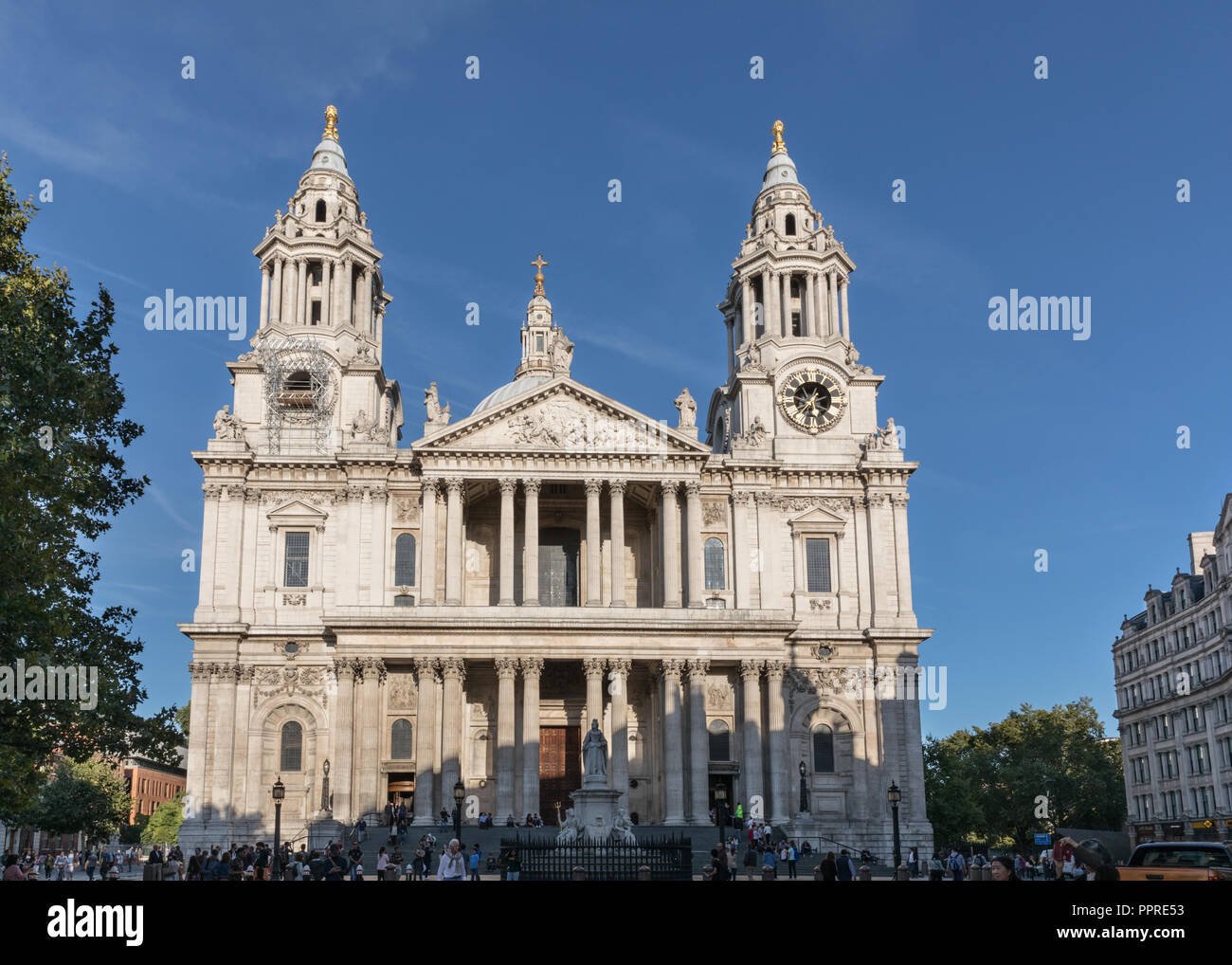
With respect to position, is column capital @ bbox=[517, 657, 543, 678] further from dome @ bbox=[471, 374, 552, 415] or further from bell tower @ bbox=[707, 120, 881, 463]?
dome @ bbox=[471, 374, 552, 415]

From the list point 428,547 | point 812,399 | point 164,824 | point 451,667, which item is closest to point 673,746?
point 451,667

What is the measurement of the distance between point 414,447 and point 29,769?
88.1 ft

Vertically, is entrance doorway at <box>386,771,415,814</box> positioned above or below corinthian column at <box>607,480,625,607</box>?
below

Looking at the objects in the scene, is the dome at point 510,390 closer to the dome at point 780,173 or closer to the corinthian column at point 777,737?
the dome at point 780,173

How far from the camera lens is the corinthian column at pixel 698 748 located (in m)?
49.2

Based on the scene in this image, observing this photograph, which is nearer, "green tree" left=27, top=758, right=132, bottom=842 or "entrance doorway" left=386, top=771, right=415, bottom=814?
"entrance doorway" left=386, top=771, right=415, bottom=814

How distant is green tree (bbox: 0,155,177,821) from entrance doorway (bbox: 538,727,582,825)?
21.6 metres

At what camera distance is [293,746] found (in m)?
52.1

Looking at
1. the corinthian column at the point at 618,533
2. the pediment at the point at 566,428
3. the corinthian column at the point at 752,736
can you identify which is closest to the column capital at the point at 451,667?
the corinthian column at the point at 618,533

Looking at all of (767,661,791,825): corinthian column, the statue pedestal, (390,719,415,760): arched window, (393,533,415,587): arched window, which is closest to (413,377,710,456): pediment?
(393,533,415,587): arched window

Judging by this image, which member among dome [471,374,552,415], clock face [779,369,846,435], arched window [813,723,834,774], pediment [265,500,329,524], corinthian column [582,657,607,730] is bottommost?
arched window [813,723,834,774]

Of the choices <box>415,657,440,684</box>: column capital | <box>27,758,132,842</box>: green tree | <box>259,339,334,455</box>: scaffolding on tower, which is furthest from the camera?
<box>27,758,132,842</box>: green tree

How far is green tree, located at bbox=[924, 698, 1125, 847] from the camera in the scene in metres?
88.3

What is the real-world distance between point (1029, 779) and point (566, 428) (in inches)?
2054
